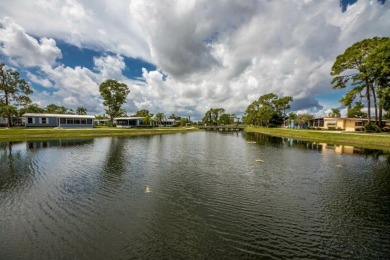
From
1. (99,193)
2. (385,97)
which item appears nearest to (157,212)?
(99,193)

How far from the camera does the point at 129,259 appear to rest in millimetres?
6832

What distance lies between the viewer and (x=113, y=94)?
261ft

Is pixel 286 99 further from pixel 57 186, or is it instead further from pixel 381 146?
pixel 57 186

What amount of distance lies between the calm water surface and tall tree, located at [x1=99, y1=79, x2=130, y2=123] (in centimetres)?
6415

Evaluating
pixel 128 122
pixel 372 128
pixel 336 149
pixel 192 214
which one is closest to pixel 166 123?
pixel 128 122

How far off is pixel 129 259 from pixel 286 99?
114 meters

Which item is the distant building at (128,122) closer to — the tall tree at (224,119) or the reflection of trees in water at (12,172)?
the reflection of trees in water at (12,172)

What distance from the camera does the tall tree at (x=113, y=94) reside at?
254 feet

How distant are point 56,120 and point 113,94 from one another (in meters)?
22.3

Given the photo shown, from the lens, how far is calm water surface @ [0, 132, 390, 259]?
292 inches

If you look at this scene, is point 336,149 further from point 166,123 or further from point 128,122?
point 166,123

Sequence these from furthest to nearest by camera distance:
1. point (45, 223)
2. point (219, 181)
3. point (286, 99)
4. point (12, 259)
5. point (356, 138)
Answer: point (286, 99), point (356, 138), point (219, 181), point (45, 223), point (12, 259)

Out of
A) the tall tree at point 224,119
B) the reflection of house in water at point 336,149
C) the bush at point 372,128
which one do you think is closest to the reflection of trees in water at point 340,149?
the reflection of house in water at point 336,149

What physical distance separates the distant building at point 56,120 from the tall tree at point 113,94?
10.5 metres
